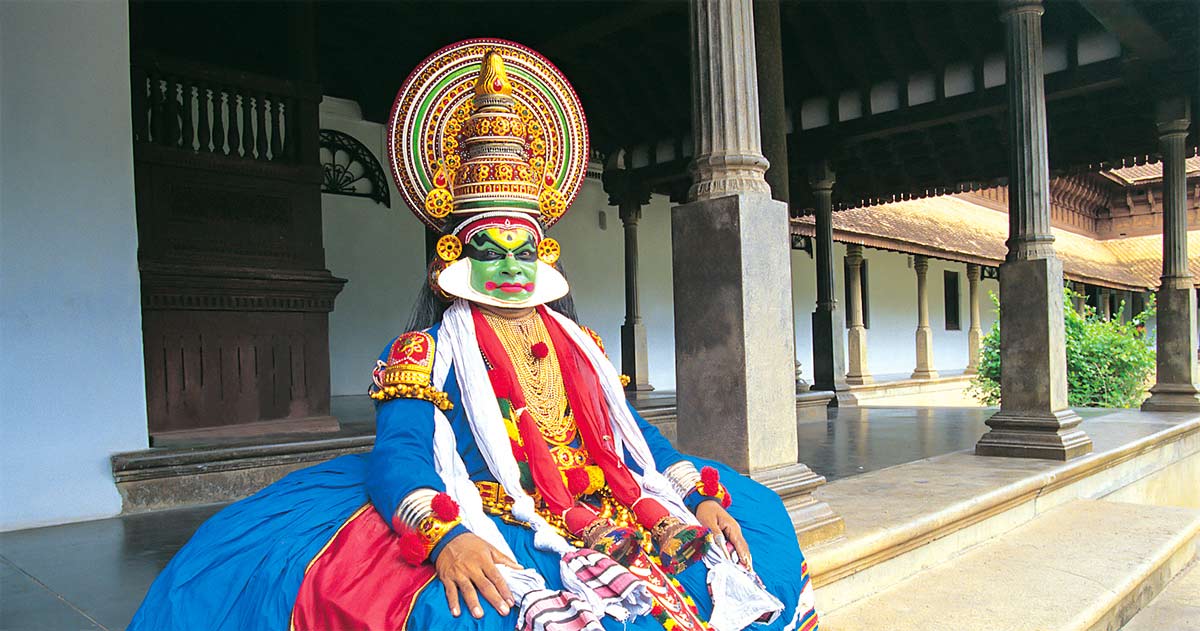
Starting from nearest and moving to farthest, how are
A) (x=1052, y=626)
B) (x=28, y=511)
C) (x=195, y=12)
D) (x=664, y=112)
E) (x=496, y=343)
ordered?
1. (x=496, y=343)
2. (x=1052, y=626)
3. (x=28, y=511)
4. (x=195, y=12)
5. (x=664, y=112)

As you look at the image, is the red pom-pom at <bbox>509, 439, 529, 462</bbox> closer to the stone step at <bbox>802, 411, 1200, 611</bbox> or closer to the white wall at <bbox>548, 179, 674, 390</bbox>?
the stone step at <bbox>802, 411, 1200, 611</bbox>

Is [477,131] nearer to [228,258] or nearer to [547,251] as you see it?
[547,251]

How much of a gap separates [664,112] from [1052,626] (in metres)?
7.39

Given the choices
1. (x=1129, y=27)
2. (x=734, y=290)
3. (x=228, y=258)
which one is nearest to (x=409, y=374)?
(x=734, y=290)

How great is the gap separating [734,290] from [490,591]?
1.54 m

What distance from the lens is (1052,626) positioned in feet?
9.11

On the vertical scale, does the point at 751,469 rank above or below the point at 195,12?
below

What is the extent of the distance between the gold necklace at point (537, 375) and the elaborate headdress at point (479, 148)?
3.2 inches

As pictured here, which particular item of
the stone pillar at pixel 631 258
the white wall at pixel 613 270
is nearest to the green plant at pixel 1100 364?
the stone pillar at pixel 631 258

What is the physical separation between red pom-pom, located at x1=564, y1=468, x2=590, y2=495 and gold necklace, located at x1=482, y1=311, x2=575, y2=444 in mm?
88

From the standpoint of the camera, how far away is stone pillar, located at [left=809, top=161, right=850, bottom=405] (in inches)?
378

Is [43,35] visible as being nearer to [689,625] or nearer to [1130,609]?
[689,625]

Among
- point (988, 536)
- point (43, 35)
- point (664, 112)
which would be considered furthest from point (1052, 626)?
point (664, 112)

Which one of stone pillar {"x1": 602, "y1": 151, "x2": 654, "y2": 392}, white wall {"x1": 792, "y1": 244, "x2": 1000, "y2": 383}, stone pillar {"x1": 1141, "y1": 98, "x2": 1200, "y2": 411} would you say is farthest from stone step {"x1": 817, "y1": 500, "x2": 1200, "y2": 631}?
white wall {"x1": 792, "y1": 244, "x2": 1000, "y2": 383}
